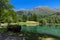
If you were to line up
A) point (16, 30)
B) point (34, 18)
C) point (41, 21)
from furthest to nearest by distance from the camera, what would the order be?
1. point (34, 18)
2. point (41, 21)
3. point (16, 30)

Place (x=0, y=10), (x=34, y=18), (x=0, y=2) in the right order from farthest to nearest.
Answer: (x=34, y=18) → (x=0, y=10) → (x=0, y=2)

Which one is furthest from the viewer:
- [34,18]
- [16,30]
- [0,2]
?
[34,18]

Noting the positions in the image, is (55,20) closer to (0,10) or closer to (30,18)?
(30,18)

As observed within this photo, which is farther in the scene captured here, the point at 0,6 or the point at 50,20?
the point at 50,20

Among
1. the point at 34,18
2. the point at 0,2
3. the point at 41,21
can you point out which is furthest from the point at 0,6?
the point at 34,18

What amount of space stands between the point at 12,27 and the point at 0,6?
31.4ft

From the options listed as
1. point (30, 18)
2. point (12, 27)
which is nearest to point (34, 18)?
point (30, 18)

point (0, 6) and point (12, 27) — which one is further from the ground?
point (0, 6)

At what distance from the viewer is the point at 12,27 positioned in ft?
136

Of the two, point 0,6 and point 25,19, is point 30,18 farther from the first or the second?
point 0,6

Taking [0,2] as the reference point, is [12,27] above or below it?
below


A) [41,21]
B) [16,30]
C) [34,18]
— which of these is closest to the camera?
[16,30]

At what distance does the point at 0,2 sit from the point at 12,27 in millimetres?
9543

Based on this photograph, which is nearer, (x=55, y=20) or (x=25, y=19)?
(x=25, y=19)
